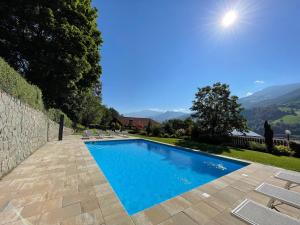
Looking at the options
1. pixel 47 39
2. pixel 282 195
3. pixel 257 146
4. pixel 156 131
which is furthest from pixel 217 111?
pixel 47 39

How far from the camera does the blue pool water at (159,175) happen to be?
504cm

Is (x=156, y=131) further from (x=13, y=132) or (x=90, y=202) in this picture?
(x=90, y=202)

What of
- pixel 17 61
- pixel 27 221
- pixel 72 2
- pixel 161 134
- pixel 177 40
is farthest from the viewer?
pixel 161 134

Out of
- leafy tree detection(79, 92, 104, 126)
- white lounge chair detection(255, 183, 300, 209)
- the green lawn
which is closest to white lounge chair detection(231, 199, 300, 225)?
white lounge chair detection(255, 183, 300, 209)

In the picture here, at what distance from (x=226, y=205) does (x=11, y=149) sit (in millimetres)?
6785

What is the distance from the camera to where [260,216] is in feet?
8.16

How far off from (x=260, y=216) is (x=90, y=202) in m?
3.42

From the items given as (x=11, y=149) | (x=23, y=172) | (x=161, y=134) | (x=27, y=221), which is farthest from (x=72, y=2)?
(x=161, y=134)

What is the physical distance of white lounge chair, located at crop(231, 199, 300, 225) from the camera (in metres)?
2.28

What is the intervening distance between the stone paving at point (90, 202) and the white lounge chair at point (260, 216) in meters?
0.37

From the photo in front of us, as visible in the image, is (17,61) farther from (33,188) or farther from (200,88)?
(200,88)

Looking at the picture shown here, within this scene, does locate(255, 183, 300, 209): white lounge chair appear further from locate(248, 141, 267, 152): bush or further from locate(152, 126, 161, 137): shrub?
locate(152, 126, 161, 137): shrub

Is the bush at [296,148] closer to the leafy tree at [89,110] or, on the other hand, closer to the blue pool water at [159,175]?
the blue pool water at [159,175]

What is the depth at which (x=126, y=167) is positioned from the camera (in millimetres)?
8375
